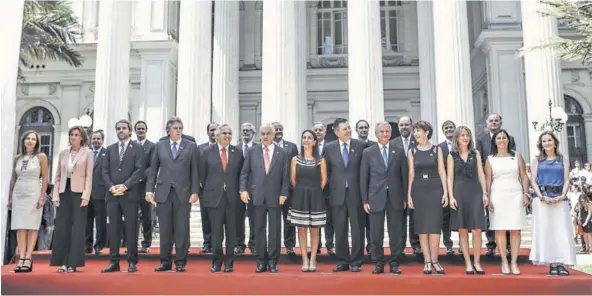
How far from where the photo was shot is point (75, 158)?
7328mm

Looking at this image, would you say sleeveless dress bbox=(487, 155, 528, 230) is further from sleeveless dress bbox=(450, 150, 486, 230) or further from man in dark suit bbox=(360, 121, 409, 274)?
man in dark suit bbox=(360, 121, 409, 274)

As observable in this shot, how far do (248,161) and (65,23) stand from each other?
15.6 m

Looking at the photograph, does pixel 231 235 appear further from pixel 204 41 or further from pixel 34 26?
pixel 34 26

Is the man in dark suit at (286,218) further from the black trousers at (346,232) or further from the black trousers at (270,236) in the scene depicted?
the black trousers at (346,232)

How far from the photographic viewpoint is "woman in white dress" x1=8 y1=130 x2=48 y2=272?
7238 mm

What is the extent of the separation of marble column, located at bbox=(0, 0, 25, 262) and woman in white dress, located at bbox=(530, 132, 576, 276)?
6643 millimetres

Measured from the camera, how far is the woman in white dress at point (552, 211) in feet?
23.4

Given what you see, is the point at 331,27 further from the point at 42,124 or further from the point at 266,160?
the point at 266,160

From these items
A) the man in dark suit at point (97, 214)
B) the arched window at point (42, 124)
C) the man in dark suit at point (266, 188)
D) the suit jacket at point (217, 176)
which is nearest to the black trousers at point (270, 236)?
the man in dark suit at point (266, 188)

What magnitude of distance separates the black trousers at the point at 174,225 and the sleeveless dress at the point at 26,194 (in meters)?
1.72

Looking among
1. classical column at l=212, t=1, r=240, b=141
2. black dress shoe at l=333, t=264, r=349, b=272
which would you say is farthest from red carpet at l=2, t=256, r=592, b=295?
classical column at l=212, t=1, r=240, b=141

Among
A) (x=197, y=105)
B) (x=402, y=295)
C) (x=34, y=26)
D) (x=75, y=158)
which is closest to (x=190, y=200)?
(x=75, y=158)

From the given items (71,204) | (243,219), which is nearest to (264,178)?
(243,219)

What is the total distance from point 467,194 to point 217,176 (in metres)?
3.51
